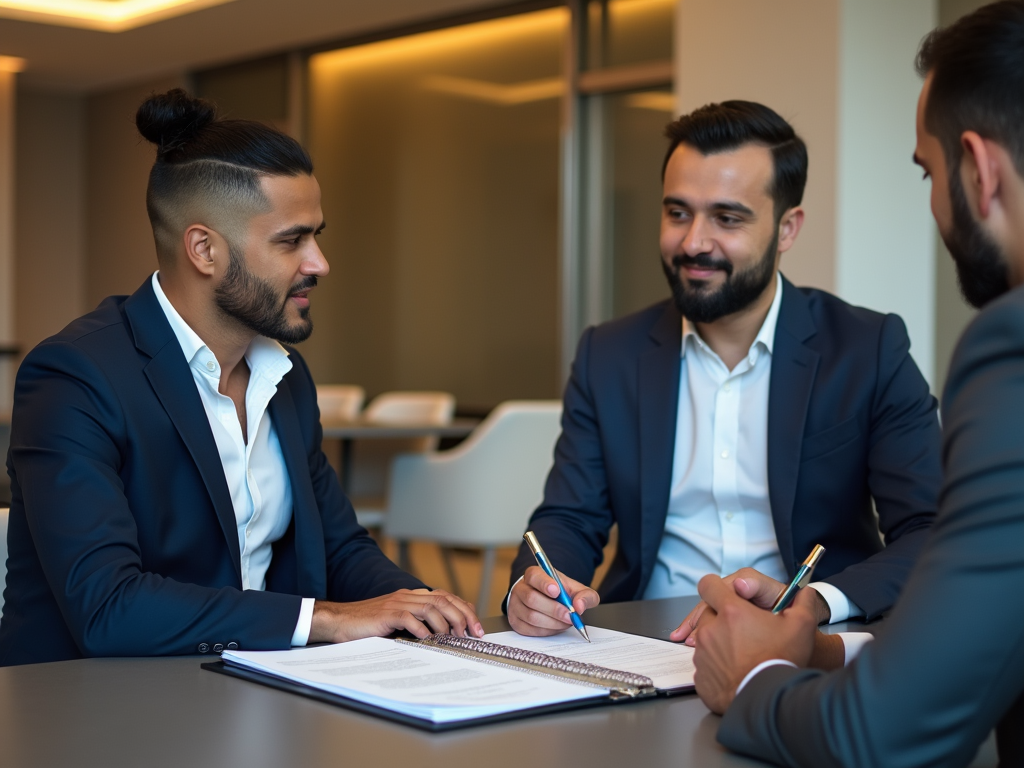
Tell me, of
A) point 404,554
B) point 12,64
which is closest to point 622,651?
point 404,554

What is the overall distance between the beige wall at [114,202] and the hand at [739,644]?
849cm

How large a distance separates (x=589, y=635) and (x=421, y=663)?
294 millimetres

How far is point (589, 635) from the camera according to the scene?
1.44 m

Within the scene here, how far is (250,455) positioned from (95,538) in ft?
1.40

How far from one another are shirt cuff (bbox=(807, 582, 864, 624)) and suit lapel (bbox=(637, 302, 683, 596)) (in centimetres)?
49

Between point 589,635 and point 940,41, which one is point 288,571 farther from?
point 940,41

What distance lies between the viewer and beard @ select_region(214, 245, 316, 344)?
6.29 feet

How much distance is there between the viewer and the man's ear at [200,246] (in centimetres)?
192

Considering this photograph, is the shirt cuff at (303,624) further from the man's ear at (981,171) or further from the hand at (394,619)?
the man's ear at (981,171)

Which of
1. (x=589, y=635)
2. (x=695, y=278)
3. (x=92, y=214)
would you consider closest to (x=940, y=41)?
(x=589, y=635)

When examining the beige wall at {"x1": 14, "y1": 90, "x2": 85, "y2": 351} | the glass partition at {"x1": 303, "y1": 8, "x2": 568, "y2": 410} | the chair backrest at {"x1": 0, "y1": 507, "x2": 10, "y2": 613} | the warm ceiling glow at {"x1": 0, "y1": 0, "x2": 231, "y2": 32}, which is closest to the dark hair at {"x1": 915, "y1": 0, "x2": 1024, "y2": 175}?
the chair backrest at {"x1": 0, "y1": 507, "x2": 10, "y2": 613}

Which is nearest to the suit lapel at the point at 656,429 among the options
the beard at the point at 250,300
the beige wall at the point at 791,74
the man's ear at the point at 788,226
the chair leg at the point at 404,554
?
the man's ear at the point at 788,226

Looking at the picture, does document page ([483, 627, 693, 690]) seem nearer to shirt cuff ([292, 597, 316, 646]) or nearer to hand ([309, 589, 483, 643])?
hand ([309, 589, 483, 643])

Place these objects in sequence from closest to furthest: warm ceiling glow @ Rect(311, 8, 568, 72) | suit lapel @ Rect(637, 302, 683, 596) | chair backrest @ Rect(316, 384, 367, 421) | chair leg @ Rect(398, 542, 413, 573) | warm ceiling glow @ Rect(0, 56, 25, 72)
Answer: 1. suit lapel @ Rect(637, 302, 683, 596)
2. chair leg @ Rect(398, 542, 413, 573)
3. chair backrest @ Rect(316, 384, 367, 421)
4. warm ceiling glow @ Rect(311, 8, 568, 72)
5. warm ceiling glow @ Rect(0, 56, 25, 72)
